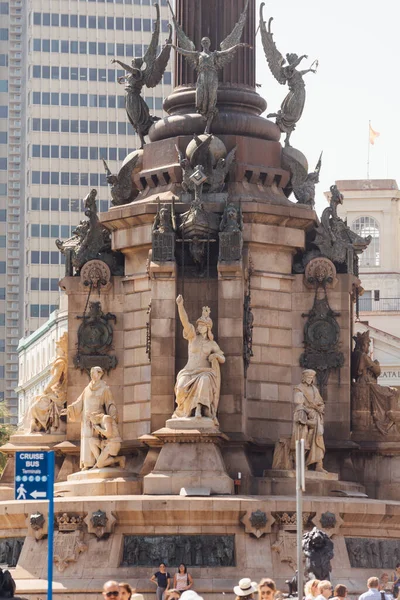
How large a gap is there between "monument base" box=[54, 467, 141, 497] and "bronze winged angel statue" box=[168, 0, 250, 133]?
28.8 feet

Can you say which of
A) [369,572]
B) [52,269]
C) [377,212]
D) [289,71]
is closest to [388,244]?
[377,212]

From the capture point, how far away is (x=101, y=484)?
162 feet

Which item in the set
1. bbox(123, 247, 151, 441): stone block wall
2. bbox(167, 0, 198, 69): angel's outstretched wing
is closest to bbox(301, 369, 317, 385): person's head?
bbox(123, 247, 151, 441): stone block wall

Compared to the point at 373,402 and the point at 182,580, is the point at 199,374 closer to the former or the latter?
the point at 373,402

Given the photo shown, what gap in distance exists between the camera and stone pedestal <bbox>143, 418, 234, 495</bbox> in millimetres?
47938

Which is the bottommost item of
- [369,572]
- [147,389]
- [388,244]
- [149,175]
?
[369,572]

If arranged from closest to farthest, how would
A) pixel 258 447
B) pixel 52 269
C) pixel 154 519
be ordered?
pixel 154 519 → pixel 258 447 → pixel 52 269

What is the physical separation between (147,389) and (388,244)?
6737 centimetres

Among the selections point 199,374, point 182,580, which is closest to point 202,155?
point 199,374

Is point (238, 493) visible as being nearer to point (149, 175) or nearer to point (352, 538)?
point (352, 538)

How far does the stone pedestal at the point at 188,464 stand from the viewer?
4794 cm

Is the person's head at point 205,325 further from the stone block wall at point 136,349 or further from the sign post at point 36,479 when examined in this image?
the sign post at point 36,479

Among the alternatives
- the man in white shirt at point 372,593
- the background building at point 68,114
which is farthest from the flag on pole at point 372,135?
the man in white shirt at point 372,593

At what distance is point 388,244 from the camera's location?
117 meters
